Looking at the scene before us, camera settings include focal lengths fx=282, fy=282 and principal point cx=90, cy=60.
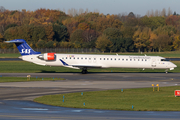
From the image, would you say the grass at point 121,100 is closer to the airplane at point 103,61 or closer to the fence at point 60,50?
the airplane at point 103,61

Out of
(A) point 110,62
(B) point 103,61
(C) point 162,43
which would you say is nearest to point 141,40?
(C) point 162,43

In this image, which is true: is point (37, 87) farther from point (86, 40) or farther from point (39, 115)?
point (86, 40)

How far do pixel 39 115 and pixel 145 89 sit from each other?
14188mm

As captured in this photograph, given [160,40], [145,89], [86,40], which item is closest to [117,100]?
[145,89]

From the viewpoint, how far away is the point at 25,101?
2144 cm

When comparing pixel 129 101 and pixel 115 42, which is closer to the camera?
pixel 129 101

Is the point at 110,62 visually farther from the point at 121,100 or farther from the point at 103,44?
the point at 103,44

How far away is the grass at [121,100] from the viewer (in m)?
19.5

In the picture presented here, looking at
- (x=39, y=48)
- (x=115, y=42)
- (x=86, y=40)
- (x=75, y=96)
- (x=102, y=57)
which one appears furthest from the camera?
(x=86, y=40)

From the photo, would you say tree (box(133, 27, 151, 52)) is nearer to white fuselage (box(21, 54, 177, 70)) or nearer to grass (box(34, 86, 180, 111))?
white fuselage (box(21, 54, 177, 70))

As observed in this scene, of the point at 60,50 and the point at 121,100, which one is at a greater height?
the point at 60,50

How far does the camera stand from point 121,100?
22078 mm

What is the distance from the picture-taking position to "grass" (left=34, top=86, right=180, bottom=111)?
64.1 feet

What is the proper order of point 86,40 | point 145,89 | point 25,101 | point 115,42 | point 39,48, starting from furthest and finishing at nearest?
1. point 86,40
2. point 115,42
3. point 39,48
4. point 145,89
5. point 25,101
